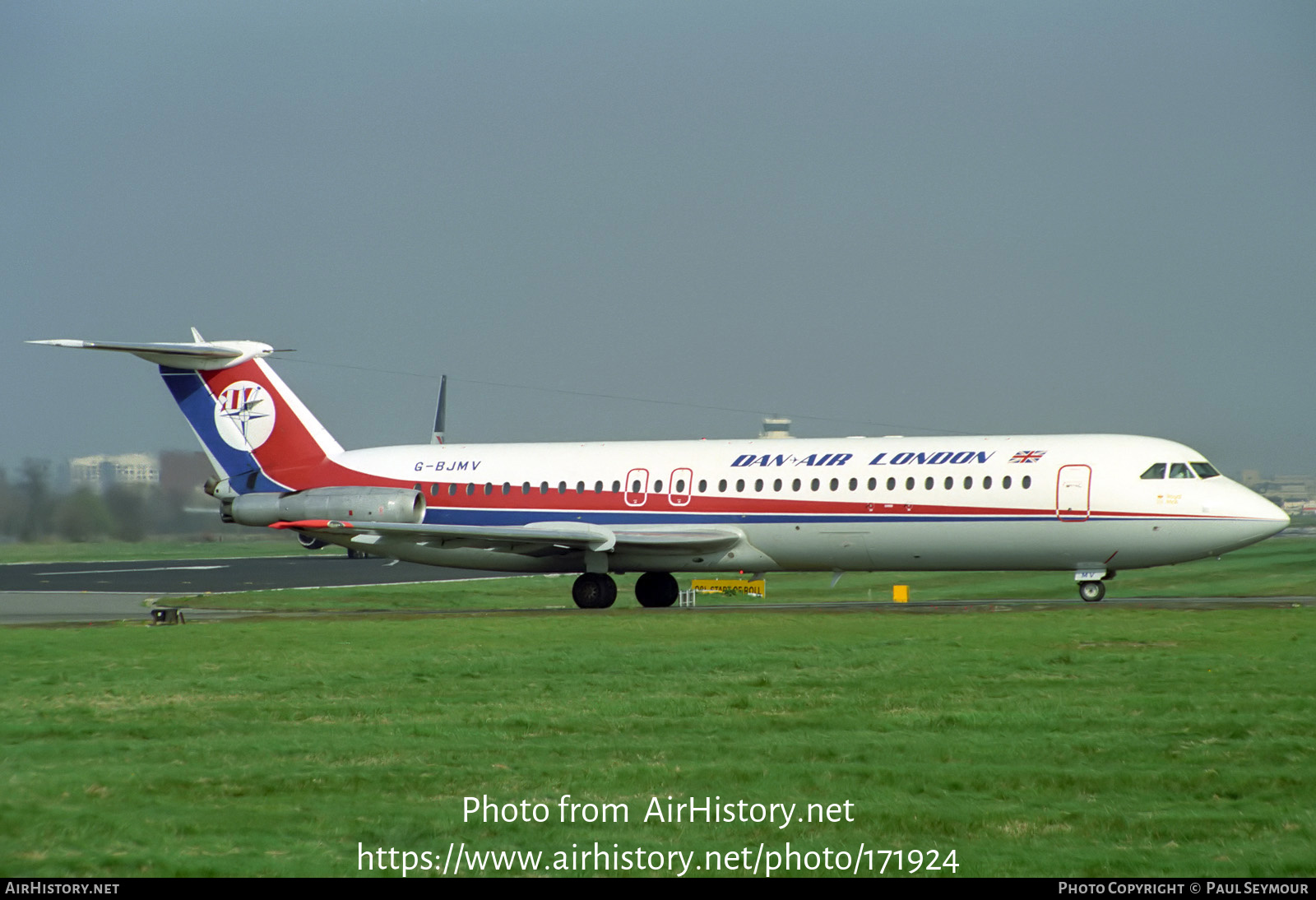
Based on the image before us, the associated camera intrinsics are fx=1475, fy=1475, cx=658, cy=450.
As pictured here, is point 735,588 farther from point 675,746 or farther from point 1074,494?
point 675,746

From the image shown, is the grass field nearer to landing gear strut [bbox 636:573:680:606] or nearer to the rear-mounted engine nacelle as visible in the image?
the rear-mounted engine nacelle

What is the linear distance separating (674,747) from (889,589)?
130 ft

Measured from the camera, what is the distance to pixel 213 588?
5066 centimetres

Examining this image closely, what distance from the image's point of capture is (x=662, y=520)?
34.4 metres

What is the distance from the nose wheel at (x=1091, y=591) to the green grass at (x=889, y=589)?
318 inches

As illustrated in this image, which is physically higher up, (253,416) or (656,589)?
(253,416)

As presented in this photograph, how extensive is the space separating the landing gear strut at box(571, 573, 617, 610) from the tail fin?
8.17 m

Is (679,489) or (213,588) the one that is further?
(213,588)

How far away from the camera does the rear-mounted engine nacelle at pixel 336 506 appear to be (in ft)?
117

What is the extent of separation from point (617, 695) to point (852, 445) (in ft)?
62.0

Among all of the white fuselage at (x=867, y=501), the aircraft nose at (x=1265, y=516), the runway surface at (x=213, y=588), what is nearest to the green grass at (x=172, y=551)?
the runway surface at (x=213, y=588)

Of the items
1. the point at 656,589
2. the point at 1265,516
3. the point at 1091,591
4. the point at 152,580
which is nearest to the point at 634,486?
the point at 656,589

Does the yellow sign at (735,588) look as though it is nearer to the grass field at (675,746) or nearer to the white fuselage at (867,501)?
the white fuselage at (867,501)

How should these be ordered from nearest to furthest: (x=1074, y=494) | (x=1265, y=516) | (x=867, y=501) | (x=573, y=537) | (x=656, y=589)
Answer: (x=1265, y=516), (x=1074, y=494), (x=867, y=501), (x=573, y=537), (x=656, y=589)
